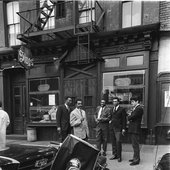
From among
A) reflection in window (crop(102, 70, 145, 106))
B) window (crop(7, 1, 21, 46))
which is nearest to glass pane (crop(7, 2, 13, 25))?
window (crop(7, 1, 21, 46))

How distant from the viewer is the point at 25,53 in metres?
7.64

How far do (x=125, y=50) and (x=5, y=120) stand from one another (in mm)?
4983

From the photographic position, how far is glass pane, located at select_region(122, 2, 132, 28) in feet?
22.4

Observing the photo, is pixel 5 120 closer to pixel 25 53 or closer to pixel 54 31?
pixel 25 53

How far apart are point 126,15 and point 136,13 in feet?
1.28

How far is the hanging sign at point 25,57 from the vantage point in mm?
7345

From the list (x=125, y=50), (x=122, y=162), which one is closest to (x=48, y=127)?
(x=122, y=162)

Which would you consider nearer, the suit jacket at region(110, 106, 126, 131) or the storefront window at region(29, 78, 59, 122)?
the suit jacket at region(110, 106, 126, 131)

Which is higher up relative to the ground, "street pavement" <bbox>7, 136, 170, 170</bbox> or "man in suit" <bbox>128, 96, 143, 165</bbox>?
"man in suit" <bbox>128, 96, 143, 165</bbox>

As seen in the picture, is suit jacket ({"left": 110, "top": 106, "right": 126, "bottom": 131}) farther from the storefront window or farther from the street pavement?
the storefront window

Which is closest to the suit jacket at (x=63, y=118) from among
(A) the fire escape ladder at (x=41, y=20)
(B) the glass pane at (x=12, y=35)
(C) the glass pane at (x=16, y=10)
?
(A) the fire escape ladder at (x=41, y=20)

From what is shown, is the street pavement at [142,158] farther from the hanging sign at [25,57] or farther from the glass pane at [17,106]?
the glass pane at [17,106]

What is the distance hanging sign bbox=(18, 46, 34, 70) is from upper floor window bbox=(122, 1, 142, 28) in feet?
14.1

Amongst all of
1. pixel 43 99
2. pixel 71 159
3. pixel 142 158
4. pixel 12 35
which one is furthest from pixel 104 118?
pixel 12 35
